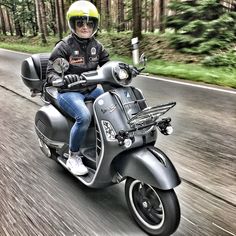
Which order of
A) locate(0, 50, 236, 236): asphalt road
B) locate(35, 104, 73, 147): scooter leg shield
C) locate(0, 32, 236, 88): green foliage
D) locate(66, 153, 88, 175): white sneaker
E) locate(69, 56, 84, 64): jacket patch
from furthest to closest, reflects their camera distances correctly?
locate(0, 32, 236, 88): green foliage
locate(35, 104, 73, 147): scooter leg shield
locate(69, 56, 84, 64): jacket patch
locate(66, 153, 88, 175): white sneaker
locate(0, 50, 236, 236): asphalt road

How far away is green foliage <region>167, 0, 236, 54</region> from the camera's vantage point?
1177 centimetres

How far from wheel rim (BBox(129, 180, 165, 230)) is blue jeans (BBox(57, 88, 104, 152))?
2.61 feet

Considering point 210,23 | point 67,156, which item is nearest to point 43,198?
point 67,156

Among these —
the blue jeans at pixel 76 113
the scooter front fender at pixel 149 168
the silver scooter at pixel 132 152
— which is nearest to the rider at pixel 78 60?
the blue jeans at pixel 76 113

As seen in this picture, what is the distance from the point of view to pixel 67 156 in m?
3.98

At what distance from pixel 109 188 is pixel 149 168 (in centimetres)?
113

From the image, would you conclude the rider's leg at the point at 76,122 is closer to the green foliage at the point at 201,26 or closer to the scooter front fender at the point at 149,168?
the scooter front fender at the point at 149,168

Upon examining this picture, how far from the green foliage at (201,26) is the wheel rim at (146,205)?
921 centimetres

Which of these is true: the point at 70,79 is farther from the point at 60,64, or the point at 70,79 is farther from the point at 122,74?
the point at 122,74

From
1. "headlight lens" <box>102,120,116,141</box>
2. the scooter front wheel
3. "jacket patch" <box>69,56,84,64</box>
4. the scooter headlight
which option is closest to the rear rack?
"headlight lens" <box>102,120,116,141</box>

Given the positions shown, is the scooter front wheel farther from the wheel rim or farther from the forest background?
the forest background

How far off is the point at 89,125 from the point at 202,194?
1396 mm

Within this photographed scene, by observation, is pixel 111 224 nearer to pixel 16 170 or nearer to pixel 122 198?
pixel 122 198

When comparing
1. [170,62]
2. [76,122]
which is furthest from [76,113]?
[170,62]
